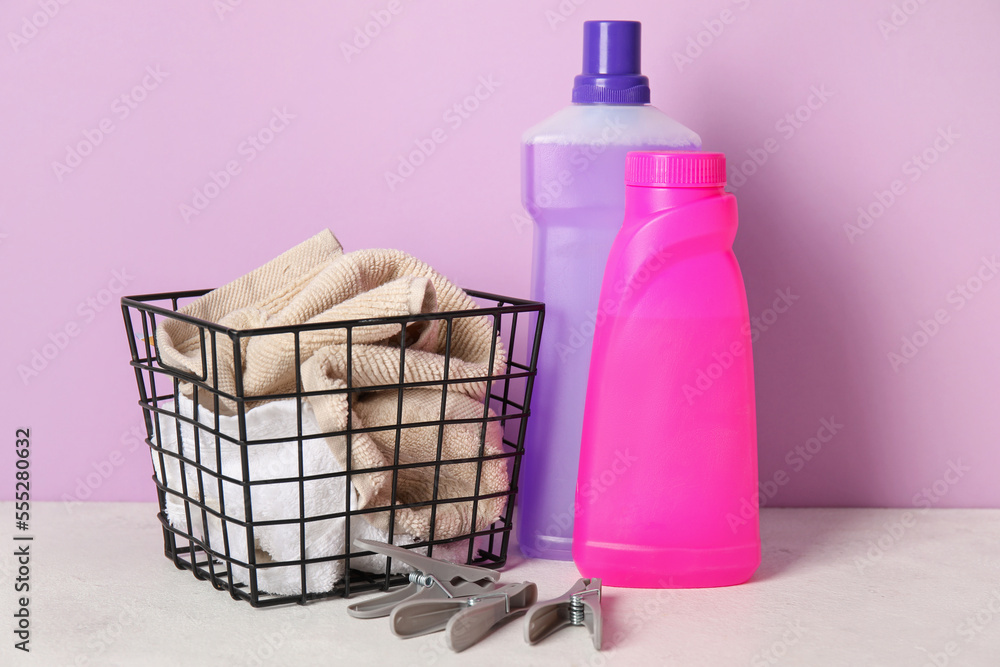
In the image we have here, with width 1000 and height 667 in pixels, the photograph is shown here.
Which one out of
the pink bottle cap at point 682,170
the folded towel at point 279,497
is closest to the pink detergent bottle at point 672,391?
the pink bottle cap at point 682,170

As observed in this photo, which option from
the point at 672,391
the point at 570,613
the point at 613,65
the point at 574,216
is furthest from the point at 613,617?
the point at 613,65

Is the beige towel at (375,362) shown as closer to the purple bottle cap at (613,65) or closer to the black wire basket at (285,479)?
the black wire basket at (285,479)

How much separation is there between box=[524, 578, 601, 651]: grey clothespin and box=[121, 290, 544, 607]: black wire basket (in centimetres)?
10

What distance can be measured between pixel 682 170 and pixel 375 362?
25 cm

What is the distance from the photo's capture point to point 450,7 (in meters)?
0.87

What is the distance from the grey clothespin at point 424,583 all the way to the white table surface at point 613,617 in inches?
0.5

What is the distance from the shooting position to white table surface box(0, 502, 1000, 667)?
0.57m

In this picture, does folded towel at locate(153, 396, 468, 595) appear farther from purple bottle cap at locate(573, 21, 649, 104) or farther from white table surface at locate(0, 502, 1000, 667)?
purple bottle cap at locate(573, 21, 649, 104)

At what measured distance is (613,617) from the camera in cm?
63

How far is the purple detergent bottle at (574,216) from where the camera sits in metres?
0.73

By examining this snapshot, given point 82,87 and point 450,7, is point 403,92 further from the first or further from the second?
point 82,87

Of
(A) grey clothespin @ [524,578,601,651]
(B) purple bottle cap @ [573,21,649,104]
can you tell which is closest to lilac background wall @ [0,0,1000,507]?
(B) purple bottle cap @ [573,21,649,104]

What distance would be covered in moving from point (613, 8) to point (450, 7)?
0.15m

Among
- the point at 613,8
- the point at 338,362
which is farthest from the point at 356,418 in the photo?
the point at 613,8
